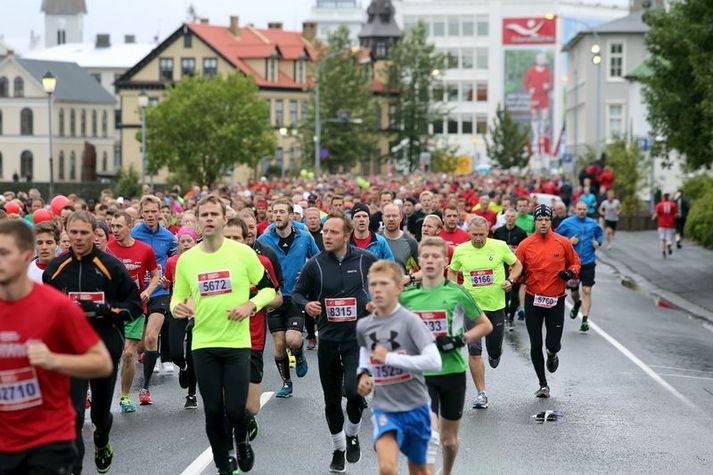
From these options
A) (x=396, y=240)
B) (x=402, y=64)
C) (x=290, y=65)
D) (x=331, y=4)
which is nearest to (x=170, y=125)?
(x=290, y=65)

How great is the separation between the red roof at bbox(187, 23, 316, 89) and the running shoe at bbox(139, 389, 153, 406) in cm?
9667

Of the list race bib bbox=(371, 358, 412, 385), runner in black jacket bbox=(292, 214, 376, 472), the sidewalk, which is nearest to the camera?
race bib bbox=(371, 358, 412, 385)

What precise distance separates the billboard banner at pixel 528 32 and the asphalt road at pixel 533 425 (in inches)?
4983

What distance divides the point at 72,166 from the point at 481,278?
114007 mm

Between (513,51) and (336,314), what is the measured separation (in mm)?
141429

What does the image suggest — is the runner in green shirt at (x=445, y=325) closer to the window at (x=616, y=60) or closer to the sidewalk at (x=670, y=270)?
the sidewalk at (x=670, y=270)

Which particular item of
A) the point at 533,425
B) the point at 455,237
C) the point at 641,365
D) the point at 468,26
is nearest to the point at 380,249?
the point at 533,425

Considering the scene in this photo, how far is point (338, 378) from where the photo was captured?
35.0ft

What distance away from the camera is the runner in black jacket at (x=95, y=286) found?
375 inches

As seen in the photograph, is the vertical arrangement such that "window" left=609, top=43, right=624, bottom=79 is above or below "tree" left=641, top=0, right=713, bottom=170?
above

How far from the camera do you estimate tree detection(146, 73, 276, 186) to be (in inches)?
3201

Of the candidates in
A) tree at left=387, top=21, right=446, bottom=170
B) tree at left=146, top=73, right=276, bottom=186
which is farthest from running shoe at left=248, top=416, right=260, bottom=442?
tree at left=387, top=21, right=446, bottom=170

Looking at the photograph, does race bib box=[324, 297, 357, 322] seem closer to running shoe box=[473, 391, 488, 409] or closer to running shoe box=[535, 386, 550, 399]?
running shoe box=[473, 391, 488, 409]

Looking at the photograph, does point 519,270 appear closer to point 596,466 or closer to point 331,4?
point 596,466
